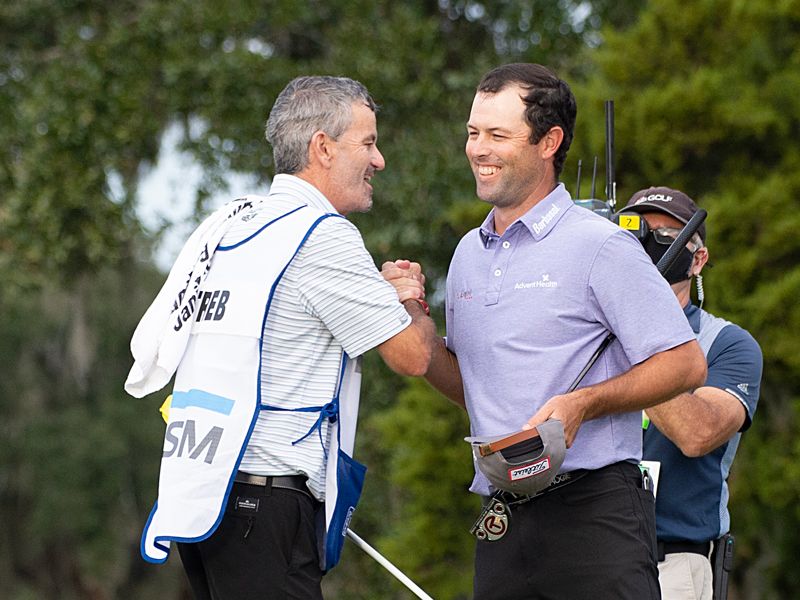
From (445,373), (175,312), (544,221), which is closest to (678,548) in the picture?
(445,373)

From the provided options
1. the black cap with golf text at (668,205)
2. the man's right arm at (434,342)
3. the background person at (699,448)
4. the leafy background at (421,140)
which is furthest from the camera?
the leafy background at (421,140)

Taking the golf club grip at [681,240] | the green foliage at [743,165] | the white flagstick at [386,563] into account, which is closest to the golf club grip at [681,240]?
the golf club grip at [681,240]

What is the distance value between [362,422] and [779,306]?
4839 mm

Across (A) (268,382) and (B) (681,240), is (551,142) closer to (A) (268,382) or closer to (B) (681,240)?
(B) (681,240)

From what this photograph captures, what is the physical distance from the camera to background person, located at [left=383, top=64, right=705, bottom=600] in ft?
10.3

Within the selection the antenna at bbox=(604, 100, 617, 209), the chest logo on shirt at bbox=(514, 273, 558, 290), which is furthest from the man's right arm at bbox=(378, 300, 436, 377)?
the antenna at bbox=(604, 100, 617, 209)

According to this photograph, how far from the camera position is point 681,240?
12.4 ft

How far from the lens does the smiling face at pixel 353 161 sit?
3.43 meters

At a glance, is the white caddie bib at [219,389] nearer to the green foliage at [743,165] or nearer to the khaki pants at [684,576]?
the khaki pants at [684,576]

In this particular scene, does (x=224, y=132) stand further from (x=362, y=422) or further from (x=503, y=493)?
(x=503, y=493)

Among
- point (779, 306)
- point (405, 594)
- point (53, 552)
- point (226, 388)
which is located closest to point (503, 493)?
point (226, 388)

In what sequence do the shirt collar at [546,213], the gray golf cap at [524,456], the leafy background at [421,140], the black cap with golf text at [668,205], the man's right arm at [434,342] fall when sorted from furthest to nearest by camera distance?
the leafy background at [421,140] → the black cap with golf text at [668,205] → the man's right arm at [434,342] → the shirt collar at [546,213] → the gray golf cap at [524,456]

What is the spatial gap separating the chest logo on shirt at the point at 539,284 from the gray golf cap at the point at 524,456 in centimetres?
39

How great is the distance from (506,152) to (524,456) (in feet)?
2.65
